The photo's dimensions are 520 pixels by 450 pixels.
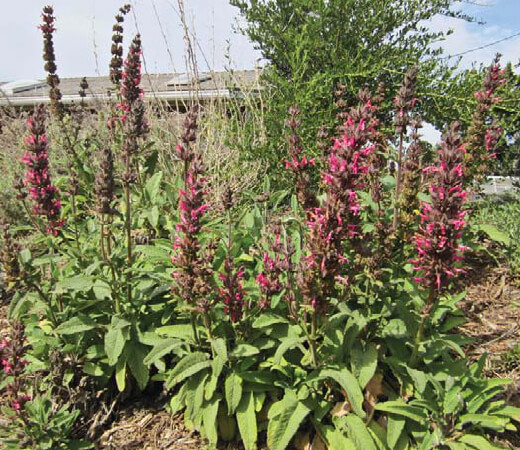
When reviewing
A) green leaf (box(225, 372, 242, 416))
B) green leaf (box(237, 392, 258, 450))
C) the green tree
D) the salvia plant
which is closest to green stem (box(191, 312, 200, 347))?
the salvia plant

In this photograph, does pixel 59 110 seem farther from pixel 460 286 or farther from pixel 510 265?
pixel 510 265

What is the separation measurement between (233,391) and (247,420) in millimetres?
164

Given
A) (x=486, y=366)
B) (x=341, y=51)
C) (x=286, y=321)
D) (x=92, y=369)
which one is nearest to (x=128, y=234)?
(x=92, y=369)

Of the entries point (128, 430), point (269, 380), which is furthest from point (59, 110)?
point (269, 380)

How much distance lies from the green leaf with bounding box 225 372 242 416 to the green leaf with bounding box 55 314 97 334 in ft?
2.55

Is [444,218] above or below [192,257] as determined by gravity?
above

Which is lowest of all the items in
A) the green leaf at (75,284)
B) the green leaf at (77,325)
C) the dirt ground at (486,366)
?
the dirt ground at (486,366)

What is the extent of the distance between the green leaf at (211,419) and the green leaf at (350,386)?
551mm

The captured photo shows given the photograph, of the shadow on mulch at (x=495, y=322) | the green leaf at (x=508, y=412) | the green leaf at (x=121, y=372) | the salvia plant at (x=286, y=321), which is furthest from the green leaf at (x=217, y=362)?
the shadow on mulch at (x=495, y=322)

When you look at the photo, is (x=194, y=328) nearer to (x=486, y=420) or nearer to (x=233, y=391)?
(x=233, y=391)

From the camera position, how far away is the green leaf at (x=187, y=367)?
1.92m

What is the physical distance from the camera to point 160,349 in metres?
2.00

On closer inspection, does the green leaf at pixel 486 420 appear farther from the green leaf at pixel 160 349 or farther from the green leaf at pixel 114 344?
the green leaf at pixel 114 344

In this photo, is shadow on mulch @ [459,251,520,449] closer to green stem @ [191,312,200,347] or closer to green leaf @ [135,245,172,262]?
green stem @ [191,312,200,347]
